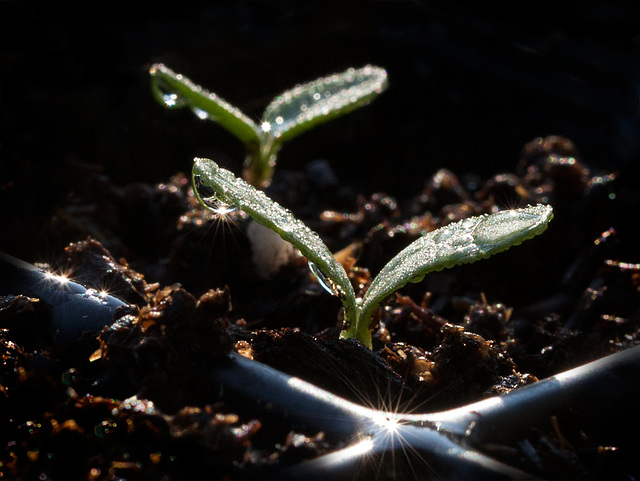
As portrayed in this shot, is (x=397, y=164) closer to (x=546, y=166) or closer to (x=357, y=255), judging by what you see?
(x=546, y=166)

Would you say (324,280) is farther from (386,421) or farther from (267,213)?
(386,421)

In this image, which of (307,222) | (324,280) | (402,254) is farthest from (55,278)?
(307,222)

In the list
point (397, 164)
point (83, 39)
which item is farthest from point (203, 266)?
point (83, 39)

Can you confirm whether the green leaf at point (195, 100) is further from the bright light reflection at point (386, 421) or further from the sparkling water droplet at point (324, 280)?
the bright light reflection at point (386, 421)

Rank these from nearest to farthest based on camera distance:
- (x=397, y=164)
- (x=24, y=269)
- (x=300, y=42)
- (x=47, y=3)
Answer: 1. (x=24, y=269)
2. (x=47, y=3)
3. (x=397, y=164)
4. (x=300, y=42)

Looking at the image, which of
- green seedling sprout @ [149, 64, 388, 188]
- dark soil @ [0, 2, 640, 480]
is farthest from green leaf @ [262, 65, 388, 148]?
dark soil @ [0, 2, 640, 480]
